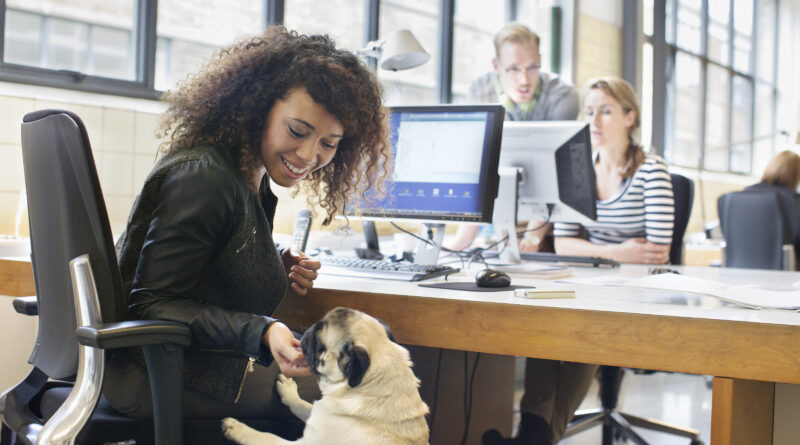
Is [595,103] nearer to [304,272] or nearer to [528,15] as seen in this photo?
[304,272]

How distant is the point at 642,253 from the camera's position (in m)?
2.54

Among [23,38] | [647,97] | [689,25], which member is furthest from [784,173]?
[689,25]

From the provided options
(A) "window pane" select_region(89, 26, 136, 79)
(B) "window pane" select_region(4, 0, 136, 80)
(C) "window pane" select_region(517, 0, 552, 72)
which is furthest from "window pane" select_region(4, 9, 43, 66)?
(C) "window pane" select_region(517, 0, 552, 72)

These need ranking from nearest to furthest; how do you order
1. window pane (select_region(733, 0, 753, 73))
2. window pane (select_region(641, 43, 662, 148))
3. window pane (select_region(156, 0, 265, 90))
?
1. window pane (select_region(156, 0, 265, 90))
2. window pane (select_region(641, 43, 662, 148))
3. window pane (select_region(733, 0, 753, 73))

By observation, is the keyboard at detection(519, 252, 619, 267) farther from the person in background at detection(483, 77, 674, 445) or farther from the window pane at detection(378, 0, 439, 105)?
the window pane at detection(378, 0, 439, 105)

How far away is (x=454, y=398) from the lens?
7.64 ft

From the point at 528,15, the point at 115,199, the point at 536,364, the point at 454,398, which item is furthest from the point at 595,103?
the point at 528,15

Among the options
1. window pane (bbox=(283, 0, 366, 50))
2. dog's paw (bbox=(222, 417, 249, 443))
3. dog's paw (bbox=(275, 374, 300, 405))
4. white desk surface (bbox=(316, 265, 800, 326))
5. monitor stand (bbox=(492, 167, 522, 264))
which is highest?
window pane (bbox=(283, 0, 366, 50))

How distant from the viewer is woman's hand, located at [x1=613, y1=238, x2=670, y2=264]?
2.55m

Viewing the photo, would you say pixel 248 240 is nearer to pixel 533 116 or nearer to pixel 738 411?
pixel 738 411

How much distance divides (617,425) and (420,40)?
9.50ft

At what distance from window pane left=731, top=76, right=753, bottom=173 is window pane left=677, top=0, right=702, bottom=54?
132 cm

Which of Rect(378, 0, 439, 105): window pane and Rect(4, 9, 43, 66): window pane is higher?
Rect(378, 0, 439, 105): window pane

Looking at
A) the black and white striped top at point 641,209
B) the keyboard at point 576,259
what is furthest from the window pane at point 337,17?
the keyboard at point 576,259
